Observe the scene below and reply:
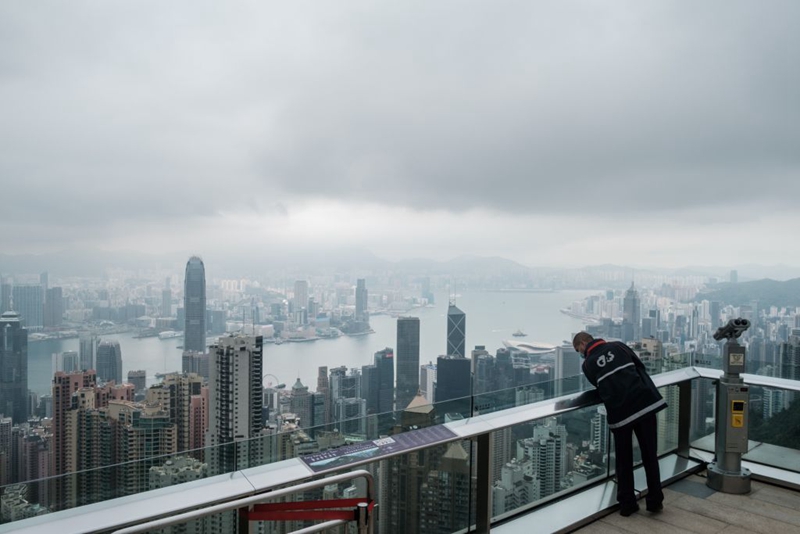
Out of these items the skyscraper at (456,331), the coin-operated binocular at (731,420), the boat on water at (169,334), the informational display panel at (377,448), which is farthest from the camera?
the boat on water at (169,334)

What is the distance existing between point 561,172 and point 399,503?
11.0 meters

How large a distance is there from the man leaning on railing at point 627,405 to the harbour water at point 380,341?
420 centimetres

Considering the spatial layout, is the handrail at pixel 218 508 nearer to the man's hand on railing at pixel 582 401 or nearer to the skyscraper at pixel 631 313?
Result: the man's hand on railing at pixel 582 401

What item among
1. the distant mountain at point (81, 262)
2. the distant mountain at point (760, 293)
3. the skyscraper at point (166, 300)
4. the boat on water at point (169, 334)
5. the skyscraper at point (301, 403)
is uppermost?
the distant mountain at point (81, 262)

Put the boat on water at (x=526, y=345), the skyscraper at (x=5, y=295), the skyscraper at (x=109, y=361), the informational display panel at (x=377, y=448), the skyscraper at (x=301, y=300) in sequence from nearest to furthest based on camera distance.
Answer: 1. the informational display panel at (x=377, y=448)
2. the skyscraper at (x=109, y=361)
3. the skyscraper at (x=5, y=295)
4. the boat on water at (x=526, y=345)
5. the skyscraper at (x=301, y=300)

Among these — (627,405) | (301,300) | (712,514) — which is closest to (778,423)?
(712,514)

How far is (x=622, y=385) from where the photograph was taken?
11.4ft

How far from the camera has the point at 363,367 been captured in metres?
9.52

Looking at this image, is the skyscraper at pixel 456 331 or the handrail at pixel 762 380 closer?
the handrail at pixel 762 380

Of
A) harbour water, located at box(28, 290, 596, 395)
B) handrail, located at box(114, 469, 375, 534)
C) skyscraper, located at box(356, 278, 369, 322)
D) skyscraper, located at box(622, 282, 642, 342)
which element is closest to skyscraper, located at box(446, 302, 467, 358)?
harbour water, located at box(28, 290, 596, 395)

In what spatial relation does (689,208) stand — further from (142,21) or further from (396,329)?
(142,21)

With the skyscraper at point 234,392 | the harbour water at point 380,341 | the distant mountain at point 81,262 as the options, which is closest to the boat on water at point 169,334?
the harbour water at point 380,341

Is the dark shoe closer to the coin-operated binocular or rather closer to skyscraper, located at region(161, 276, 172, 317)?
the coin-operated binocular

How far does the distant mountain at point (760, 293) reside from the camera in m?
8.85
